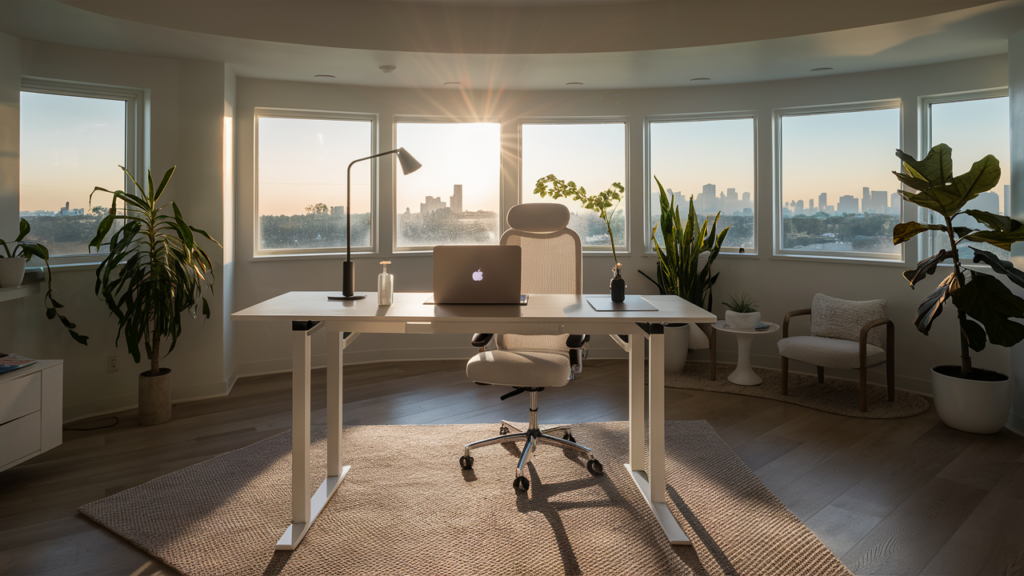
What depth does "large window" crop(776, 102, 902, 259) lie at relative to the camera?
462cm

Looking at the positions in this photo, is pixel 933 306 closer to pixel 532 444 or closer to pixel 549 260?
pixel 549 260

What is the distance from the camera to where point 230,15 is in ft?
12.0

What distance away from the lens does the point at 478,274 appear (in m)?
2.53

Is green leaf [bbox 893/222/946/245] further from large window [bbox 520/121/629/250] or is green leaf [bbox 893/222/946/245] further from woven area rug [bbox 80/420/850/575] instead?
large window [bbox 520/121/629/250]

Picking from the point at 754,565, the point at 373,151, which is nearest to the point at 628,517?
the point at 754,565

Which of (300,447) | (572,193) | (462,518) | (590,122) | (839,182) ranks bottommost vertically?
(462,518)

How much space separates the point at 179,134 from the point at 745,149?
4.37 m

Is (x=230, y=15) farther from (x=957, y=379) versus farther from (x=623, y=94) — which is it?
(x=957, y=379)

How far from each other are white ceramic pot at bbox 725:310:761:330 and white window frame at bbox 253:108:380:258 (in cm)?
295

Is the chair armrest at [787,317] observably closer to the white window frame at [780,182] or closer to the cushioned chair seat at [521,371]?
the white window frame at [780,182]

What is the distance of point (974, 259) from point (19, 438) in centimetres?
483

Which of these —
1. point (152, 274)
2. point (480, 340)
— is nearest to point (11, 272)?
point (152, 274)

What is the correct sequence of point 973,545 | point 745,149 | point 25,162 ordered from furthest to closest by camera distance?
point 745,149 < point 25,162 < point 973,545

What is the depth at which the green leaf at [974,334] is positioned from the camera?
10.7ft
